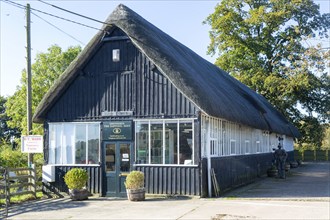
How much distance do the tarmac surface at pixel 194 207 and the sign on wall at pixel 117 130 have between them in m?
2.47

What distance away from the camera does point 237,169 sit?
71.5 ft

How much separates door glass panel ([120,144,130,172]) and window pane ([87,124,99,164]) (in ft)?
3.83

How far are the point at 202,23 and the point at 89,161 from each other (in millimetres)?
33294

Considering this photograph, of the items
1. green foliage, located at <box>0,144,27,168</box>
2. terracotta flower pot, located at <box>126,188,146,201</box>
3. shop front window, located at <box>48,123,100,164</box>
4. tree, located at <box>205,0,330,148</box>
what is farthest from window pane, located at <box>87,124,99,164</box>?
tree, located at <box>205,0,330,148</box>

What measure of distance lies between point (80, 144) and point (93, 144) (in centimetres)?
63


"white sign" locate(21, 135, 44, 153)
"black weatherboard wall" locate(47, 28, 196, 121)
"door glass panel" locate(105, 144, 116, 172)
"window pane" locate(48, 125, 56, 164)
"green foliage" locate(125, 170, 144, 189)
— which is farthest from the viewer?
"window pane" locate(48, 125, 56, 164)

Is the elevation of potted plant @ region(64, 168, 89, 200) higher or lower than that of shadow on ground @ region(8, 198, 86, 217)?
higher

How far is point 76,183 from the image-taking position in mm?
17375

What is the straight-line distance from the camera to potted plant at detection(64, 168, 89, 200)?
1736 cm

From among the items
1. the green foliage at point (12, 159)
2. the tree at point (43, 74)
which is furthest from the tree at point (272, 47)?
the green foliage at point (12, 159)

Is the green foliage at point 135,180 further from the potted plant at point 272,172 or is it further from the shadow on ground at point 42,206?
the potted plant at point 272,172

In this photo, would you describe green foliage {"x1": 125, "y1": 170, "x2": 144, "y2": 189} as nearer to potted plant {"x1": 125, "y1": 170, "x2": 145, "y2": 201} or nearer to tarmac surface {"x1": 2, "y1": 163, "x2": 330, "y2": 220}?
potted plant {"x1": 125, "y1": 170, "x2": 145, "y2": 201}

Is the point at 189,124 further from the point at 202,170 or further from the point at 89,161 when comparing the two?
the point at 89,161

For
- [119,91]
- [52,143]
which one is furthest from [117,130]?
[52,143]
